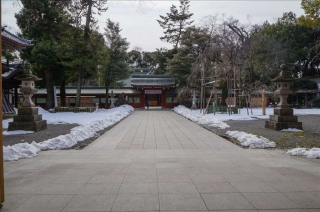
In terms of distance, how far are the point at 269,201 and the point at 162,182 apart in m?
1.66

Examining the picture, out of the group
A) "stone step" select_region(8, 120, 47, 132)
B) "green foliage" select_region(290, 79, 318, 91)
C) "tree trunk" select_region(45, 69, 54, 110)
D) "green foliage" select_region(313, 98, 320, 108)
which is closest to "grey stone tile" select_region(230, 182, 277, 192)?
"stone step" select_region(8, 120, 47, 132)

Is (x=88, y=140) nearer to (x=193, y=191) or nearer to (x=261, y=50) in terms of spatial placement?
(x=193, y=191)

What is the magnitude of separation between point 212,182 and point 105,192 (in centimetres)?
176

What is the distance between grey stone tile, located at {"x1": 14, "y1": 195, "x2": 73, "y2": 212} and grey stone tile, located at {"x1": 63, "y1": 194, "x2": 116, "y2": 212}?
104 millimetres

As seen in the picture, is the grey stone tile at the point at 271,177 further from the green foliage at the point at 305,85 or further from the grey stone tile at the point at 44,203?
the green foliage at the point at 305,85

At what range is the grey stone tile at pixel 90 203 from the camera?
10.7 ft

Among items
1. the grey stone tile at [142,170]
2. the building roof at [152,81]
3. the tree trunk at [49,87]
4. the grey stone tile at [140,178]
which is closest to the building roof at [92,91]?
the building roof at [152,81]

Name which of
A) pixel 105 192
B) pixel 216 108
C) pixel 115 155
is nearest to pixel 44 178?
pixel 105 192

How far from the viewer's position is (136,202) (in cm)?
345

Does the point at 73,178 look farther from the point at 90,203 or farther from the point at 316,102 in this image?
the point at 316,102

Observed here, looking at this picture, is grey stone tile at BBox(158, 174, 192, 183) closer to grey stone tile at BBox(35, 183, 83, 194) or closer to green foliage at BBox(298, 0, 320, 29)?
grey stone tile at BBox(35, 183, 83, 194)

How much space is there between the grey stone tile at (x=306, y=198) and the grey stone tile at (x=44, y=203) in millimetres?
3120

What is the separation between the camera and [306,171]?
195 inches

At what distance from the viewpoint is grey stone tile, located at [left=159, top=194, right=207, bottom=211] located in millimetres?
3262
